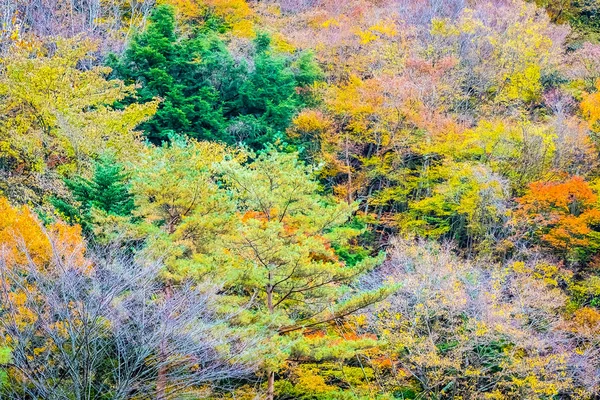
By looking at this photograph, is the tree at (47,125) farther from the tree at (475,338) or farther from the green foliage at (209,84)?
the tree at (475,338)

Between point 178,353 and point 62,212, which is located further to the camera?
point 62,212

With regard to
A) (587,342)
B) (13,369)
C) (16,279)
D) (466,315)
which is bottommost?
(587,342)

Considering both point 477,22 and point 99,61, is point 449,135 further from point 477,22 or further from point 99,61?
point 99,61

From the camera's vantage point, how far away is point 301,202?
1190cm

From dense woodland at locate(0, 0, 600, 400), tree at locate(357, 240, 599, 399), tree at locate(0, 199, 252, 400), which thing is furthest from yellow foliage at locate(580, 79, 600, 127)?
tree at locate(0, 199, 252, 400)

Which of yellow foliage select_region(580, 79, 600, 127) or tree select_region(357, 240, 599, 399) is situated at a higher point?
yellow foliage select_region(580, 79, 600, 127)

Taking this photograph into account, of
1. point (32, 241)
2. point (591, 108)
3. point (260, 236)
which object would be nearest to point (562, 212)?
point (591, 108)

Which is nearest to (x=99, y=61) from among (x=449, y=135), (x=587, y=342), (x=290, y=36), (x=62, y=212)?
(x=290, y=36)

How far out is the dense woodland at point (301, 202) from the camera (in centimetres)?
872

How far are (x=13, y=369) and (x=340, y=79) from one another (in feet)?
72.0

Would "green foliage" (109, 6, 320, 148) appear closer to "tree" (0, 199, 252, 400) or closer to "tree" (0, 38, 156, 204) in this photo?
"tree" (0, 38, 156, 204)

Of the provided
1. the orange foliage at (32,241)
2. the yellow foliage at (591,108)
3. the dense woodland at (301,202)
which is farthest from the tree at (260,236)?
the yellow foliage at (591,108)

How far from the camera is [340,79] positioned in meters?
27.7

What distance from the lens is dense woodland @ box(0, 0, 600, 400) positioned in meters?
8.72
